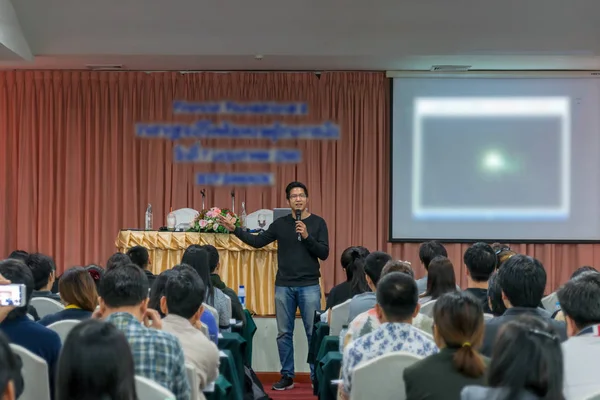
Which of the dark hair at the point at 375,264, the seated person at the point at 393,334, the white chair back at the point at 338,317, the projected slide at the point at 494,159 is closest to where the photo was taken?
the seated person at the point at 393,334

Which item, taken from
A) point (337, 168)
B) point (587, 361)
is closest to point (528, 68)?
point (337, 168)

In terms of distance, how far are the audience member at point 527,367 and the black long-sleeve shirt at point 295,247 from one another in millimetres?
4234

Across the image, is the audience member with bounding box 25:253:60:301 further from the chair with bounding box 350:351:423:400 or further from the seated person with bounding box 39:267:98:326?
the chair with bounding box 350:351:423:400

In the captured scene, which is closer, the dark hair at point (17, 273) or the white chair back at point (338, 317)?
the dark hair at point (17, 273)

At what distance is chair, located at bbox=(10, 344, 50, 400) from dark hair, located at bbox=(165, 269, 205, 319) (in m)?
0.67

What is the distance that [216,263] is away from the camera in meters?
5.32

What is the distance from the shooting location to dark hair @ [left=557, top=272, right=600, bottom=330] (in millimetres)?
2910

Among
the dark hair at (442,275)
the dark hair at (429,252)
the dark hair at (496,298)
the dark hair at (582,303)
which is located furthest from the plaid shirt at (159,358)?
the dark hair at (429,252)

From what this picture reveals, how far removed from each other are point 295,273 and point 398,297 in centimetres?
319

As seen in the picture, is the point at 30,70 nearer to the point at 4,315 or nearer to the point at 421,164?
the point at 421,164

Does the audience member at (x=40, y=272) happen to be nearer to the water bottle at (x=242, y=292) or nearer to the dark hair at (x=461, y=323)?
the water bottle at (x=242, y=292)

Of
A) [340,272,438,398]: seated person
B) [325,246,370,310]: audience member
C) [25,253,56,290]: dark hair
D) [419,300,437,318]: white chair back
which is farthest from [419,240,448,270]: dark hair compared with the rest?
[25,253,56,290]: dark hair

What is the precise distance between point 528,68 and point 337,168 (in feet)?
7.64

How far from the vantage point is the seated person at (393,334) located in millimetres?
3012
